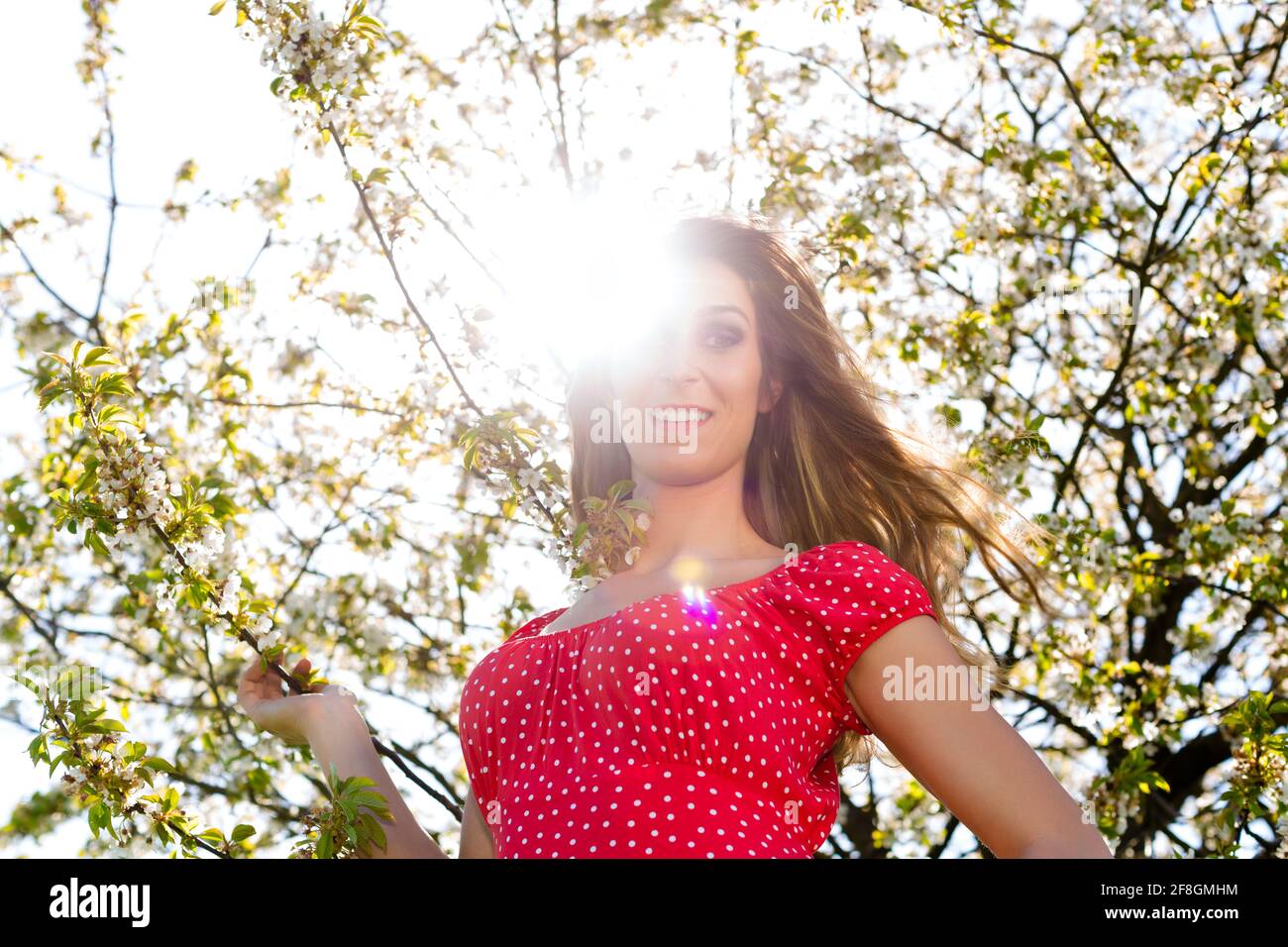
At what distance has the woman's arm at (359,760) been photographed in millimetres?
2252

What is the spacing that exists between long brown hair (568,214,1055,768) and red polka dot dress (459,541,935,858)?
353mm

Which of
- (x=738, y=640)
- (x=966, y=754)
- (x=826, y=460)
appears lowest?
(x=966, y=754)

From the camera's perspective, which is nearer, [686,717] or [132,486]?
[686,717]

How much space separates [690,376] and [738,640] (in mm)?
619

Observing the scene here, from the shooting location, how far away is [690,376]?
101 inches

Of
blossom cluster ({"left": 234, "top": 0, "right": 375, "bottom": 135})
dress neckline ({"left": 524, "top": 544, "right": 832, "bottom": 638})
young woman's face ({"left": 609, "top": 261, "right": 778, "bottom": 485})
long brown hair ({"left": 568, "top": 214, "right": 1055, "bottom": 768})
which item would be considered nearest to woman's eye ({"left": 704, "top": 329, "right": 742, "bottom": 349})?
young woman's face ({"left": 609, "top": 261, "right": 778, "bottom": 485})

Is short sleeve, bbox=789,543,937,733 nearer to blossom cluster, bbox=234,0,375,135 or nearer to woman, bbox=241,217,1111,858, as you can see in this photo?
woman, bbox=241,217,1111,858

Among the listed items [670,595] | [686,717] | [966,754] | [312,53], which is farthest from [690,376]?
[312,53]

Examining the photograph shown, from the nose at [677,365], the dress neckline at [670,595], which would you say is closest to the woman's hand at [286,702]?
the dress neckline at [670,595]

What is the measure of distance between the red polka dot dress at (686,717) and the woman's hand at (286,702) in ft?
0.85

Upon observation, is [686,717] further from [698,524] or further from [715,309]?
[715,309]
